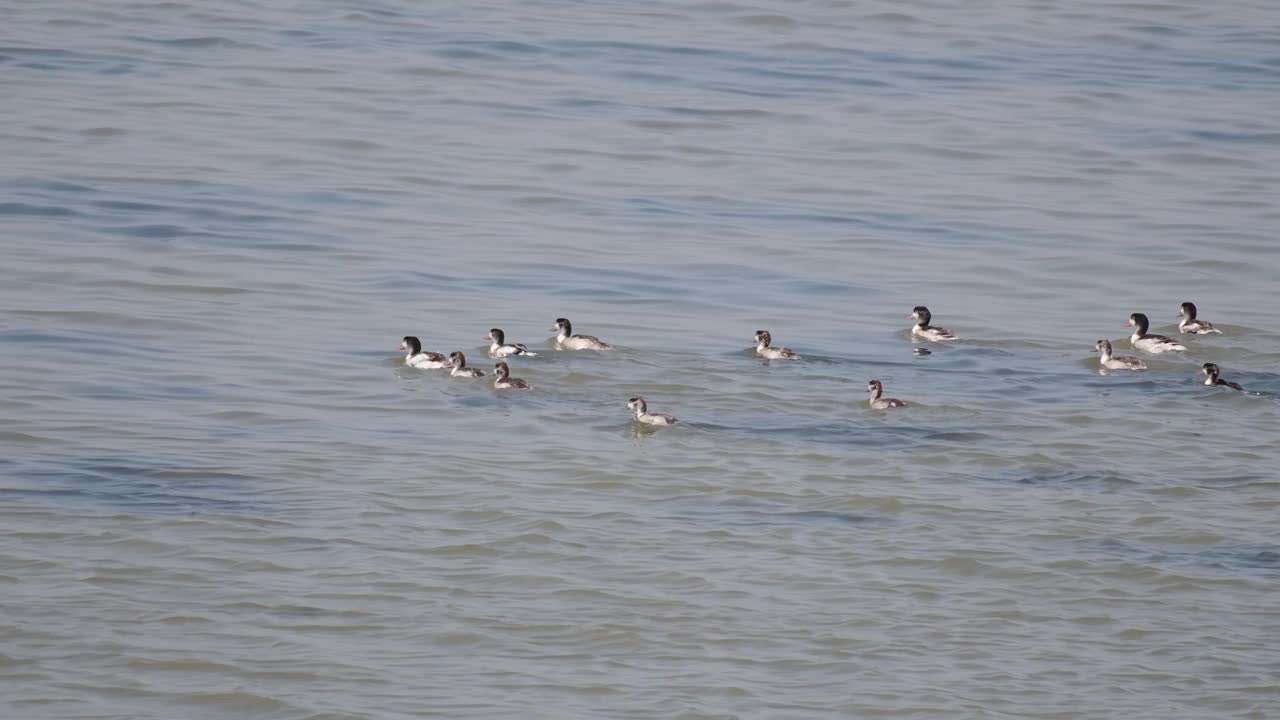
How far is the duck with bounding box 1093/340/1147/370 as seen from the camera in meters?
16.0

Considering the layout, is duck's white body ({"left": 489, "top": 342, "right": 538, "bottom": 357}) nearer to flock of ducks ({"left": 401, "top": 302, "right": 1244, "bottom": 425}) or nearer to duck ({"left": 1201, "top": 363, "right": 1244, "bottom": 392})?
flock of ducks ({"left": 401, "top": 302, "right": 1244, "bottom": 425})

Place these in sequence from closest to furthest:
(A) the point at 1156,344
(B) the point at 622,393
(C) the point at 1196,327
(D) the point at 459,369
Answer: (B) the point at 622,393 < (D) the point at 459,369 < (A) the point at 1156,344 < (C) the point at 1196,327

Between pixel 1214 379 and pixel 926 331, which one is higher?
pixel 926 331

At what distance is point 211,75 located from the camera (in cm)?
2891

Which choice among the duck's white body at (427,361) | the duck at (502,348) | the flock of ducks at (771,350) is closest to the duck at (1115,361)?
the flock of ducks at (771,350)

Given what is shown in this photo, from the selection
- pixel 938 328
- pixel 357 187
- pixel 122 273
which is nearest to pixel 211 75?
pixel 357 187

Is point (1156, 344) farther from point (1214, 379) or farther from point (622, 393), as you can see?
point (622, 393)

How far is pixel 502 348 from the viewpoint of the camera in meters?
15.9

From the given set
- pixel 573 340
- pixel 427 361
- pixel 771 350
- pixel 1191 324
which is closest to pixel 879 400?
pixel 771 350

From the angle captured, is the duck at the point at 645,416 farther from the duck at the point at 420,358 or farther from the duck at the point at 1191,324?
the duck at the point at 1191,324

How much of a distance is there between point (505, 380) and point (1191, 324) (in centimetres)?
655

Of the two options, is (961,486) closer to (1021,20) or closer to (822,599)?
(822,599)

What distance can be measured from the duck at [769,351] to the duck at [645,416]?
6.99ft

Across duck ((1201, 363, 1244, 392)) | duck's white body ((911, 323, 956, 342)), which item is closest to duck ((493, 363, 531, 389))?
duck's white body ((911, 323, 956, 342))
